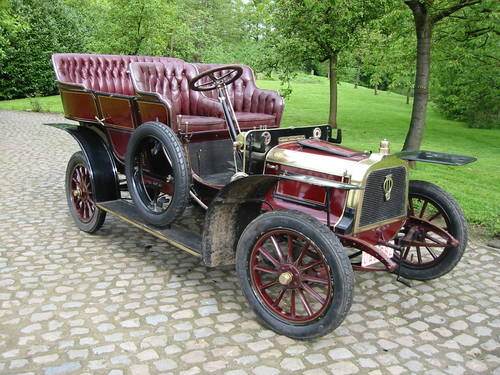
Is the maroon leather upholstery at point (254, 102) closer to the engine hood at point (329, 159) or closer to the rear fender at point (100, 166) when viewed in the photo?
the engine hood at point (329, 159)

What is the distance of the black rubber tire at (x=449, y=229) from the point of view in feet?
12.3

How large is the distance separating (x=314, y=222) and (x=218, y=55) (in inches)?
1046

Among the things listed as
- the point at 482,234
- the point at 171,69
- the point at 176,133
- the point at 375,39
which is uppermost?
the point at 375,39

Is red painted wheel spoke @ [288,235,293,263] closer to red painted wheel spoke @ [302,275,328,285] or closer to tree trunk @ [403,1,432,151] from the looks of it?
red painted wheel spoke @ [302,275,328,285]

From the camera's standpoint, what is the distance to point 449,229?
12.5 feet

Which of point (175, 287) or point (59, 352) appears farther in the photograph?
point (175, 287)

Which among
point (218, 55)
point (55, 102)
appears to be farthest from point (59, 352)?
point (218, 55)

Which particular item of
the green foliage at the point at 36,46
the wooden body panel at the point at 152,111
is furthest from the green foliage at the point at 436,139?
the green foliage at the point at 36,46

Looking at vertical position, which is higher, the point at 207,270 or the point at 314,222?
the point at 314,222

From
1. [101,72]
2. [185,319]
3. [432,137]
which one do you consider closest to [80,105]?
[101,72]

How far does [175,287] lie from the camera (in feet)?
12.7

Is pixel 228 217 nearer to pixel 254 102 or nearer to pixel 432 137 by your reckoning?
pixel 254 102

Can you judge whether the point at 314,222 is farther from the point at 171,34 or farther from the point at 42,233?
the point at 171,34

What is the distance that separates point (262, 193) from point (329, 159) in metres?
0.60
